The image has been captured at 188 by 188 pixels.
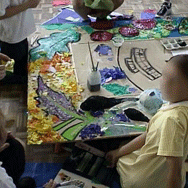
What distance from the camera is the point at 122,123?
1997mm

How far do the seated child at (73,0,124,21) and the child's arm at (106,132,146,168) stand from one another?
154 cm

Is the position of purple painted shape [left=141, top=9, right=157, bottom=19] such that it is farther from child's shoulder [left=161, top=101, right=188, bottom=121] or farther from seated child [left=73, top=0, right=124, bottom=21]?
child's shoulder [left=161, top=101, right=188, bottom=121]

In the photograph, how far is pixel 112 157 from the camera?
6.58ft

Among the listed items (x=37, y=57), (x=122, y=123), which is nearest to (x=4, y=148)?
(x=122, y=123)

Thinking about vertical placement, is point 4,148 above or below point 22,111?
above

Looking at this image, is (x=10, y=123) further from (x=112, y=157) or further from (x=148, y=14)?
(x=148, y=14)

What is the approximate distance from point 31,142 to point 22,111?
2.36ft

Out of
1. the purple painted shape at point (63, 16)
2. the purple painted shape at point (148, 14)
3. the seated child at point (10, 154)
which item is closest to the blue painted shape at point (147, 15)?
the purple painted shape at point (148, 14)

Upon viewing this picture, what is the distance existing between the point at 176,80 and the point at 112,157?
0.79 m

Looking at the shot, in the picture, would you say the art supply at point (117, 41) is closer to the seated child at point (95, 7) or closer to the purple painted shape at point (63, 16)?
the seated child at point (95, 7)

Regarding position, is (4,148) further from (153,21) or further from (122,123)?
(153,21)

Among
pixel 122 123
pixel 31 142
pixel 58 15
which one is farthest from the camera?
pixel 58 15

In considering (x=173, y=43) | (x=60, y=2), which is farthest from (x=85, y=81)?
(x=60, y=2)

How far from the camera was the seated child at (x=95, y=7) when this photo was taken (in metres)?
3.05
